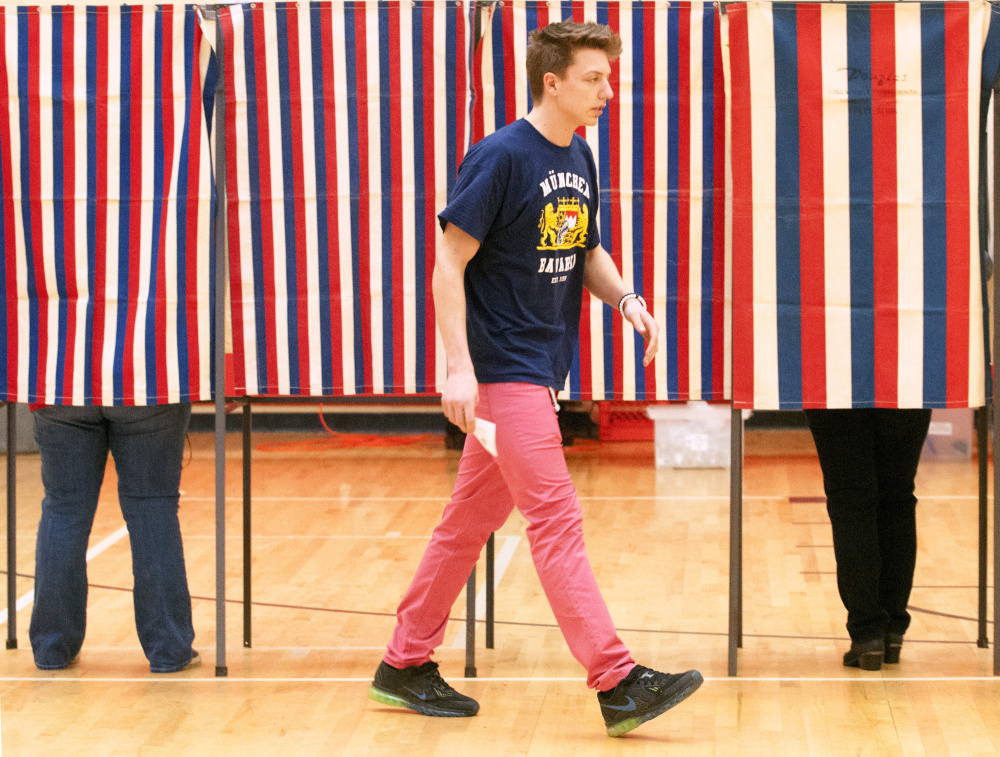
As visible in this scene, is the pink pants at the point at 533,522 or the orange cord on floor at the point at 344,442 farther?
the orange cord on floor at the point at 344,442

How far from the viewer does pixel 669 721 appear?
289 cm

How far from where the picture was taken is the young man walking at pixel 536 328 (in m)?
2.68

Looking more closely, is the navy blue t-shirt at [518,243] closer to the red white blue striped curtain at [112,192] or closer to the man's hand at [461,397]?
the man's hand at [461,397]

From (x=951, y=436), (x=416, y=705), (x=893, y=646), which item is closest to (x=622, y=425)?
(x=951, y=436)

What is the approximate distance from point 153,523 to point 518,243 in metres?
1.34

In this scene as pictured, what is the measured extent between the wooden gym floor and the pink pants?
25 cm

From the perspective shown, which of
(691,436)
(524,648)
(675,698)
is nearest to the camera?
(675,698)

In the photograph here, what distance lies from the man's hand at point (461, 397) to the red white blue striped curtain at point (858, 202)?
0.90 metres

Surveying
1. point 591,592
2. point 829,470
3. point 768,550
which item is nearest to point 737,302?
point 829,470

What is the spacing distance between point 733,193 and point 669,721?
Answer: 1347mm

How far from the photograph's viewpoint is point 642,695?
2666mm

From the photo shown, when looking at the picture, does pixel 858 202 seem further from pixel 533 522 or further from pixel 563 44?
pixel 533 522

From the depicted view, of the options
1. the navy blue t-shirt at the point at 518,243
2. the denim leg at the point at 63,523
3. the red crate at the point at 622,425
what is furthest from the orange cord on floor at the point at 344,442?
the navy blue t-shirt at the point at 518,243

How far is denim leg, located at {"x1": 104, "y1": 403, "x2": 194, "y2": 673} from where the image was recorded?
3352mm
